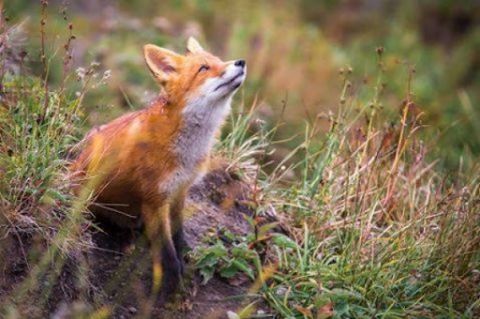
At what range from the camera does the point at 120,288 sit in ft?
17.3

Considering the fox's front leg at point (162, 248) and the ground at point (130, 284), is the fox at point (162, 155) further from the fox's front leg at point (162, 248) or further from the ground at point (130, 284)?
the ground at point (130, 284)

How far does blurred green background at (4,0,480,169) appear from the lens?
1162 cm

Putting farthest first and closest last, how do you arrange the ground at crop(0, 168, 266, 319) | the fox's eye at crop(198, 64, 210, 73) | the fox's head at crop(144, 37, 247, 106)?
the fox's eye at crop(198, 64, 210, 73), the fox's head at crop(144, 37, 247, 106), the ground at crop(0, 168, 266, 319)

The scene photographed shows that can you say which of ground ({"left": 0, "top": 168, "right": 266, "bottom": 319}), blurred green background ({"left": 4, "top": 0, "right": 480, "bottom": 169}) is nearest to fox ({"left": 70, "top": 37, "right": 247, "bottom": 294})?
ground ({"left": 0, "top": 168, "right": 266, "bottom": 319})

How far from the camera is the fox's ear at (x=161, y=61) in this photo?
18.7ft

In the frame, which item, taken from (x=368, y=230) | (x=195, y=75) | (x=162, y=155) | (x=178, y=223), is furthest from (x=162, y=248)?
(x=368, y=230)

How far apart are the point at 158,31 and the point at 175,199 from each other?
7663 millimetres

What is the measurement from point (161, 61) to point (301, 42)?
8344 millimetres

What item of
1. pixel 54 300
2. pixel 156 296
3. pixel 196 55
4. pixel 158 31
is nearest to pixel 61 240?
pixel 54 300

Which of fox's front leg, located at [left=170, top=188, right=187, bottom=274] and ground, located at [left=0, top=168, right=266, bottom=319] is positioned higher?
fox's front leg, located at [left=170, top=188, right=187, bottom=274]

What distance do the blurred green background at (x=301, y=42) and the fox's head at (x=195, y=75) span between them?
3952mm

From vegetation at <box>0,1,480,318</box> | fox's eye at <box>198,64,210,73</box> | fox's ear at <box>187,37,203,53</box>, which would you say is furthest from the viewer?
fox's ear at <box>187,37,203,53</box>

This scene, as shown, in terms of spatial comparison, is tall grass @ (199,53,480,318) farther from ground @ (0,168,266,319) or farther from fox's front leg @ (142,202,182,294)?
fox's front leg @ (142,202,182,294)

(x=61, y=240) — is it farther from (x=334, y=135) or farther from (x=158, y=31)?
(x=158, y=31)
